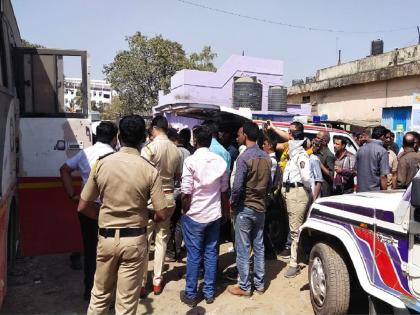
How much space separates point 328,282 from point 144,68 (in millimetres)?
26024

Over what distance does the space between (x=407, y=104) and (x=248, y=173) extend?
36.7 ft

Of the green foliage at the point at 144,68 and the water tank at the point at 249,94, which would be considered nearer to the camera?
the water tank at the point at 249,94

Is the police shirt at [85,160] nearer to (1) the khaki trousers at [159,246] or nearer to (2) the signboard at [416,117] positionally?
(1) the khaki trousers at [159,246]

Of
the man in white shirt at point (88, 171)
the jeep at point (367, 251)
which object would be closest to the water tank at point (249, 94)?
the jeep at point (367, 251)

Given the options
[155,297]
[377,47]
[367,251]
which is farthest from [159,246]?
[377,47]

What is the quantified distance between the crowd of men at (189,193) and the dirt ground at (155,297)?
0.12 m

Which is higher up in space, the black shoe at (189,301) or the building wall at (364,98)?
the building wall at (364,98)

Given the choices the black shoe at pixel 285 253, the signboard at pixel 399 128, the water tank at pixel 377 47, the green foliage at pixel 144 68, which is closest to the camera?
the black shoe at pixel 285 253

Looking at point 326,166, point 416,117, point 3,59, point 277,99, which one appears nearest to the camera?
point 3,59

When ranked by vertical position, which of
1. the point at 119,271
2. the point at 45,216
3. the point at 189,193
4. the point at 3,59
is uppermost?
the point at 3,59

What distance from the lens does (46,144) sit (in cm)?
498

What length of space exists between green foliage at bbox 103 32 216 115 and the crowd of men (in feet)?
74.6

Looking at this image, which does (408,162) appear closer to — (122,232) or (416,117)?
(416,117)

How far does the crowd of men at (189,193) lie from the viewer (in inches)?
113
